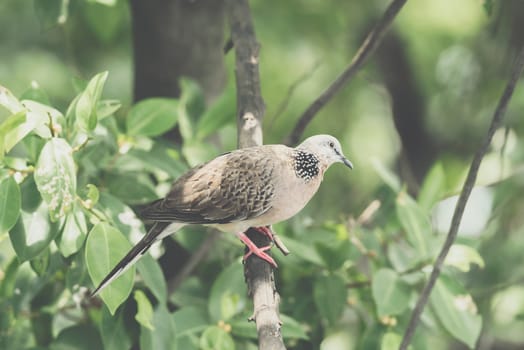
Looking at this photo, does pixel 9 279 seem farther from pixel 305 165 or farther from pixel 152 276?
pixel 305 165

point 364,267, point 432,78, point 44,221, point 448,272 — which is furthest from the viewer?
point 432,78

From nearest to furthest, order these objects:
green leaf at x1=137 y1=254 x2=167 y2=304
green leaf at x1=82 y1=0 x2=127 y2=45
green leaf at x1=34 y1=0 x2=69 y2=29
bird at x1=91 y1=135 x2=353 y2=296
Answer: green leaf at x1=137 y1=254 x2=167 y2=304, bird at x1=91 y1=135 x2=353 y2=296, green leaf at x1=34 y1=0 x2=69 y2=29, green leaf at x1=82 y1=0 x2=127 y2=45

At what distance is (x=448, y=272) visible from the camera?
412cm

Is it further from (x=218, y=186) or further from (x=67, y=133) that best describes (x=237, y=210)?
(x=67, y=133)

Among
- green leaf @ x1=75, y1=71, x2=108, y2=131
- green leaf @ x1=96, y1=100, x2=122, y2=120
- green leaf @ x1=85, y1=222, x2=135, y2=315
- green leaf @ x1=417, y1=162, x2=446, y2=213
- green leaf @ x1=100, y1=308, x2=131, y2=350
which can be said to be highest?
green leaf @ x1=417, y1=162, x2=446, y2=213

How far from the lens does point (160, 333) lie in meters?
3.65

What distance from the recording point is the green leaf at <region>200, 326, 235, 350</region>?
12.1ft

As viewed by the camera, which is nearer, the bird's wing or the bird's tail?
the bird's tail

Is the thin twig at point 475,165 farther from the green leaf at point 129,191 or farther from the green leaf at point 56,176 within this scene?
the green leaf at point 56,176

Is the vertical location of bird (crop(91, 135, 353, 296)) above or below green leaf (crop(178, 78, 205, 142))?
below

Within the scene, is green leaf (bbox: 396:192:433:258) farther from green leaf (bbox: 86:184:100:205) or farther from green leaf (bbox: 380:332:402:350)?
green leaf (bbox: 86:184:100:205)

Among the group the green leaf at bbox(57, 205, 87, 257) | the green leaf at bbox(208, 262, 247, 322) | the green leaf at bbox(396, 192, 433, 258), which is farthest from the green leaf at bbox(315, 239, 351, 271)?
the green leaf at bbox(57, 205, 87, 257)

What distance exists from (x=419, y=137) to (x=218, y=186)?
14.9 ft

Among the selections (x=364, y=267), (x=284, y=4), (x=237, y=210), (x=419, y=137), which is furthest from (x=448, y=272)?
(x=419, y=137)
